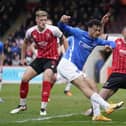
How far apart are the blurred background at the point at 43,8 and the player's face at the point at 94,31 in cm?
1671

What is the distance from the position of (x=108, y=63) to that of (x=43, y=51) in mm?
12589

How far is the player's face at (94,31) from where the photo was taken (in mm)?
11453

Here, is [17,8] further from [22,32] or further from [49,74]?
[49,74]

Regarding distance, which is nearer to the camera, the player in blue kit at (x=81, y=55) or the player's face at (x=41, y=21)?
the player in blue kit at (x=81, y=55)

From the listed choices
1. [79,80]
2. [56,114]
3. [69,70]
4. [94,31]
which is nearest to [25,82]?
[56,114]

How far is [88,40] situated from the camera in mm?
11586

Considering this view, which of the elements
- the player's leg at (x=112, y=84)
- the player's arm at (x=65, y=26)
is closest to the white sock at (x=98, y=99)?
the player's leg at (x=112, y=84)

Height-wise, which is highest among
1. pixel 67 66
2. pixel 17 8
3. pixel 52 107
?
pixel 17 8

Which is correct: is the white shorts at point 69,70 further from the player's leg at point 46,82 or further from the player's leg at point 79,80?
the player's leg at point 46,82

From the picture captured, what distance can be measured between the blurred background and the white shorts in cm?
1652

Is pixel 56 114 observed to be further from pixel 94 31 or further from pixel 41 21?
pixel 94 31

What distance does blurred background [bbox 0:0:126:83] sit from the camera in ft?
100

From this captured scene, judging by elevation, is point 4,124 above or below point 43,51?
below

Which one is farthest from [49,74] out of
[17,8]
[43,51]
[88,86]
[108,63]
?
[17,8]
